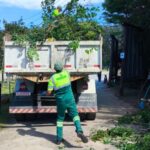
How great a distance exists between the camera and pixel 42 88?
15.4 meters

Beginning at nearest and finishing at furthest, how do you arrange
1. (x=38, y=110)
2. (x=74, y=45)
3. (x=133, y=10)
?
1. (x=74, y=45)
2. (x=38, y=110)
3. (x=133, y=10)

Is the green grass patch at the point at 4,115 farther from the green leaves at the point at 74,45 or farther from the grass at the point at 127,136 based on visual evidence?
the grass at the point at 127,136

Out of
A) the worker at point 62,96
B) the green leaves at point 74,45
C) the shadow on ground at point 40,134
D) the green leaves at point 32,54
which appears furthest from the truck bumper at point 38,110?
the worker at point 62,96

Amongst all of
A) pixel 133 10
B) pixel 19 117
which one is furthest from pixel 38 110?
pixel 133 10

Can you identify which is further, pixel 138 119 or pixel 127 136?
pixel 138 119

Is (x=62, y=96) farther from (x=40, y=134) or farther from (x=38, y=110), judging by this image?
(x=38, y=110)

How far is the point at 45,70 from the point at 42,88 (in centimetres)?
110

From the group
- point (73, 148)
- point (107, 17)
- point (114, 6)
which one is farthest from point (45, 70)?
point (107, 17)

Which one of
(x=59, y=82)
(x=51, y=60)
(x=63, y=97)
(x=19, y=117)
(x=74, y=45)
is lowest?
(x=19, y=117)

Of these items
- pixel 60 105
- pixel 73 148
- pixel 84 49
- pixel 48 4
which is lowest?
pixel 73 148

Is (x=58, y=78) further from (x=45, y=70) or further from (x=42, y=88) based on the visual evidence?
(x=42, y=88)

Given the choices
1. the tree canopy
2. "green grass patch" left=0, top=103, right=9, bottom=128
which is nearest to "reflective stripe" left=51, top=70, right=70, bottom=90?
"green grass patch" left=0, top=103, right=9, bottom=128

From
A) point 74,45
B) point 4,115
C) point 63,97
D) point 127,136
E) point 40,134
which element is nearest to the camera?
point 63,97

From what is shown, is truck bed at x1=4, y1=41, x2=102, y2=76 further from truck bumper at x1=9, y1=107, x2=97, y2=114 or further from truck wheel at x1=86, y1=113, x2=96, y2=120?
truck wheel at x1=86, y1=113, x2=96, y2=120
